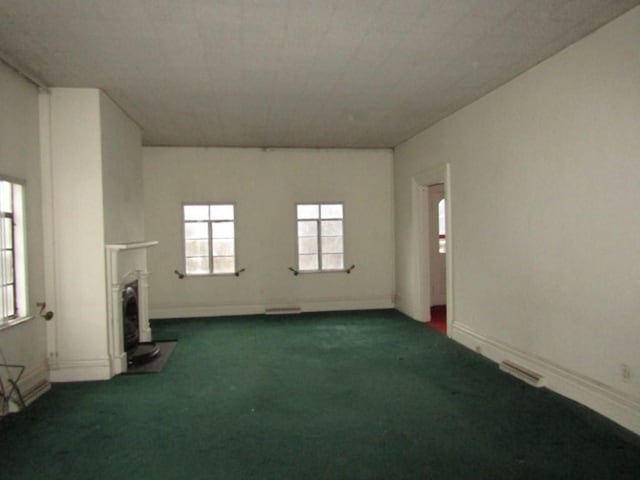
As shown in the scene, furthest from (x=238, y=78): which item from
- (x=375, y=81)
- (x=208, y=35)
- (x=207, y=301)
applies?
(x=207, y=301)

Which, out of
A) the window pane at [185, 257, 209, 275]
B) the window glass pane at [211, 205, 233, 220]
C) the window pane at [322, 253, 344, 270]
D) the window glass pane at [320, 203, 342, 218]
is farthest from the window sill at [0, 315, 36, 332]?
the window glass pane at [320, 203, 342, 218]

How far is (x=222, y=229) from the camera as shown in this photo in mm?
7418

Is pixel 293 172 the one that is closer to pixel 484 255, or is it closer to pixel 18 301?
pixel 484 255

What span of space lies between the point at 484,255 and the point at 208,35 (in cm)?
360

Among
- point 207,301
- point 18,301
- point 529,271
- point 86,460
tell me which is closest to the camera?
point 86,460

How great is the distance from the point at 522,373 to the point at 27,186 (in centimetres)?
497

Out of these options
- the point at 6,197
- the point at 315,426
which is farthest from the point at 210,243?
the point at 315,426

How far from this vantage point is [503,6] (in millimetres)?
2807

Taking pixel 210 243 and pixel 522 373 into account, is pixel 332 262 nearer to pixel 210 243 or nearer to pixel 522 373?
pixel 210 243

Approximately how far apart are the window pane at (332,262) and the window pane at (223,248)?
1665 millimetres

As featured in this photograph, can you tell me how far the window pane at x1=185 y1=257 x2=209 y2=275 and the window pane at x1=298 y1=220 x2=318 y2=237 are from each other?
1.73 m

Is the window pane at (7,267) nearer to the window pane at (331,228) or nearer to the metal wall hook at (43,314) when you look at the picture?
the metal wall hook at (43,314)

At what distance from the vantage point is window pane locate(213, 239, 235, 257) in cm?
741

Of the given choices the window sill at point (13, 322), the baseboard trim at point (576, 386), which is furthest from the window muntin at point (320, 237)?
the window sill at point (13, 322)
